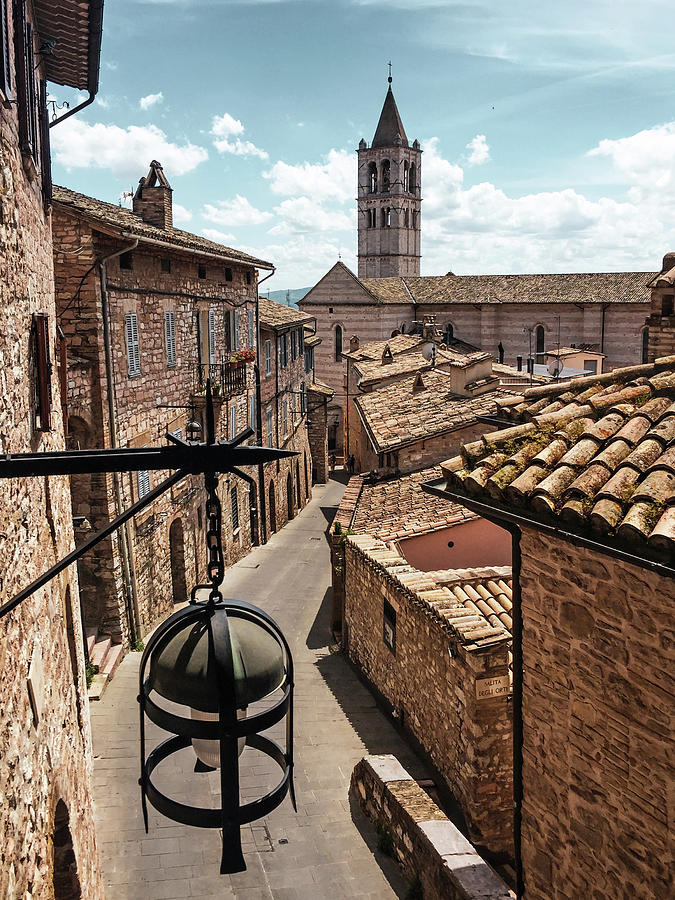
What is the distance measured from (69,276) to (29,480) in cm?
886

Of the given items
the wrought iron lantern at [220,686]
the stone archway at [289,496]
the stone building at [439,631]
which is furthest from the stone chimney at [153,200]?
the wrought iron lantern at [220,686]

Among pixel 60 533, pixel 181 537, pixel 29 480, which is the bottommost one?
pixel 181 537

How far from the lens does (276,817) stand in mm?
9953

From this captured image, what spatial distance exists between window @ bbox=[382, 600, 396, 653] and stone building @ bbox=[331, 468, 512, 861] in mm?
17

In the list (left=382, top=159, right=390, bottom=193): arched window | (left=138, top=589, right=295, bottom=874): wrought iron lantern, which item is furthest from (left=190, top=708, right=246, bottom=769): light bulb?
(left=382, top=159, right=390, bottom=193): arched window

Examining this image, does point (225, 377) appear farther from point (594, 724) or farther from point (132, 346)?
point (594, 724)

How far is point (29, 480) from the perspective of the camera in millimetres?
5113

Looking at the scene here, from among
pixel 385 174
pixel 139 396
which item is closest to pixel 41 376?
pixel 139 396

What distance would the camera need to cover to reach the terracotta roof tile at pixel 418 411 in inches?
685

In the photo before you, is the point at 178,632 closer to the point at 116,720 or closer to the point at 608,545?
the point at 608,545

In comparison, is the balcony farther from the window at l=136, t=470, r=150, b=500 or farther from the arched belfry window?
the arched belfry window

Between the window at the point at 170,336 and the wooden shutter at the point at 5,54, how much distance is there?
11.7 m

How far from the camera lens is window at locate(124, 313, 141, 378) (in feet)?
47.3

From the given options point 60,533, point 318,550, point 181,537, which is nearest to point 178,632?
point 60,533
